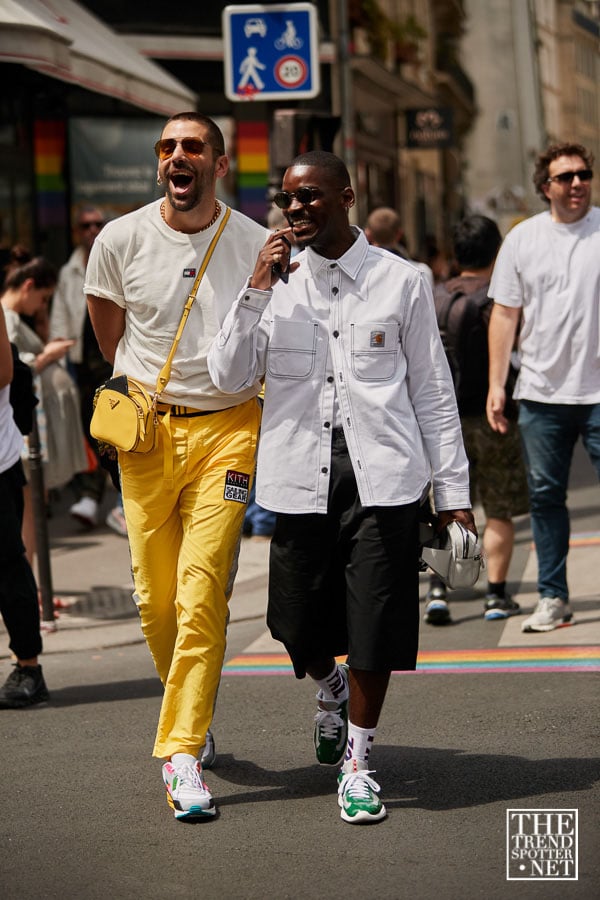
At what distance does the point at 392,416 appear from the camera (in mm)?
4633

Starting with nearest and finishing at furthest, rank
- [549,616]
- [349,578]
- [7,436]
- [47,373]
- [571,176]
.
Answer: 1. [349,578]
2. [7,436]
3. [571,176]
4. [549,616]
5. [47,373]

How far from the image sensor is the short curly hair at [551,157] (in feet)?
22.9

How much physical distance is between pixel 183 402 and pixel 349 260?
717mm

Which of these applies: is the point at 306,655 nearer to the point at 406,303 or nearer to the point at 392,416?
the point at 392,416

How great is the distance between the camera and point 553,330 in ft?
22.8

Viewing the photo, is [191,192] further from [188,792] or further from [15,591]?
[15,591]

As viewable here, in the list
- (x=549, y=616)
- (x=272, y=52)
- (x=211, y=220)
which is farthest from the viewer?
(x=272, y=52)

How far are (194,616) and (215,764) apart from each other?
0.75 m

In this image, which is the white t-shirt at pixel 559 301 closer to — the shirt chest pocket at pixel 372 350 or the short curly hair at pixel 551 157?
the short curly hair at pixel 551 157

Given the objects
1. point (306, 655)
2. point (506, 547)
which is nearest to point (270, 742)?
point (306, 655)

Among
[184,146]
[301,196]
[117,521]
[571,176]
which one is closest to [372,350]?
[301,196]

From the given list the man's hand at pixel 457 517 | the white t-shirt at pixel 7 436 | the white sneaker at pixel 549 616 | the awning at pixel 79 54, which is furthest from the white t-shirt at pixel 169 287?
the awning at pixel 79 54

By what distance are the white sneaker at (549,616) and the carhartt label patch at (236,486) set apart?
8.64 ft

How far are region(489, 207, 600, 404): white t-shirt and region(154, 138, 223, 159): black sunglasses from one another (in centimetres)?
232
